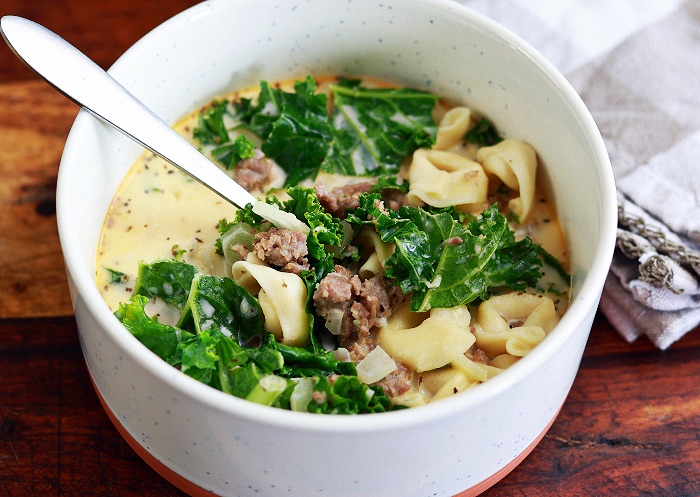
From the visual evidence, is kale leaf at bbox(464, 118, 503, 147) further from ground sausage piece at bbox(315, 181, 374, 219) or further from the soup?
ground sausage piece at bbox(315, 181, 374, 219)

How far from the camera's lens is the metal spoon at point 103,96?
2.86 m

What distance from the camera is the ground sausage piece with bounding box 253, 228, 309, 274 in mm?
2818

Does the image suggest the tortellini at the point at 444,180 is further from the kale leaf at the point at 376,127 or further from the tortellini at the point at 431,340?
the tortellini at the point at 431,340

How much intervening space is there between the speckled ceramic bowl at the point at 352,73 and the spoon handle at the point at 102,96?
0.10 metres

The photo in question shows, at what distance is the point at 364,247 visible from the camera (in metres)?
3.01

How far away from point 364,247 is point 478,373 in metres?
0.59

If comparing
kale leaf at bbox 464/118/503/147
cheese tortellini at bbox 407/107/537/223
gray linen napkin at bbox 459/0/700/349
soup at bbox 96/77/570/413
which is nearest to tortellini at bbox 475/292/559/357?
soup at bbox 96/77/570/413

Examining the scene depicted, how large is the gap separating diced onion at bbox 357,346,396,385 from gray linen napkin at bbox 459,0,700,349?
3.63 ft

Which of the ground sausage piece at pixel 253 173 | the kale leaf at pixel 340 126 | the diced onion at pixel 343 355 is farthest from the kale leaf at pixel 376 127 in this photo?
the diced onion at pixel 343 355

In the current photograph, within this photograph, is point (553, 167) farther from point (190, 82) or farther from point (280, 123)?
point (190, 82)

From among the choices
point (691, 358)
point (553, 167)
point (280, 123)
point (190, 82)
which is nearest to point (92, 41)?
point (190, 82)

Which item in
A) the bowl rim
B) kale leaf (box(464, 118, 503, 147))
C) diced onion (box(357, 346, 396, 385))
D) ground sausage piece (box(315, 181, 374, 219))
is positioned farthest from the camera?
kale leaf (box(464, 118, 503, 147))

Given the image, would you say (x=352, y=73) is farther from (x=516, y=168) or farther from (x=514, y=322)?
Result: (x=514, y=322)

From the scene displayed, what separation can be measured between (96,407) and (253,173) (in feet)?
3.19
